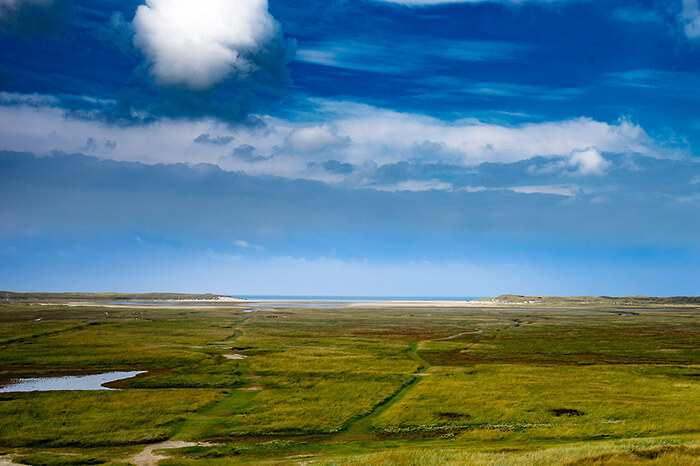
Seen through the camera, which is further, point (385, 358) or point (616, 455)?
point (385, 358)

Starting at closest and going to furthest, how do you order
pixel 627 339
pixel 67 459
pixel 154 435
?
pixel 67 459, pixel 154 435, pixel 627 339

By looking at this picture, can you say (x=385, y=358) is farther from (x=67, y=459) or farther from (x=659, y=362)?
(x=67, y=459)

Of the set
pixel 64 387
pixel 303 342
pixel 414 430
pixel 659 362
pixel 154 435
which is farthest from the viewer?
pixel 303 342

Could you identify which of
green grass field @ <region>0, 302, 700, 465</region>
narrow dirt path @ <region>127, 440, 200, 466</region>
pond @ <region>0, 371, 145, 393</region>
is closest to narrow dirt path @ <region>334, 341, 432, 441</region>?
green grass field @ <region>0, 302, 700, 465</region>

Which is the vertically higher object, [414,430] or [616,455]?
[616,455]

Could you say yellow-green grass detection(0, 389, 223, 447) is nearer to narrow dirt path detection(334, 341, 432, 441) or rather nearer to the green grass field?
the green grass field

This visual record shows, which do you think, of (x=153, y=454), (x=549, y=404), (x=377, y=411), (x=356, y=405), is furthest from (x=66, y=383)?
(x=549, y=404)

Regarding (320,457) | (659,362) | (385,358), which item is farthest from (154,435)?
(659,362)

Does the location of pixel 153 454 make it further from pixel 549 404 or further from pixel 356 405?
pixel 549 404
